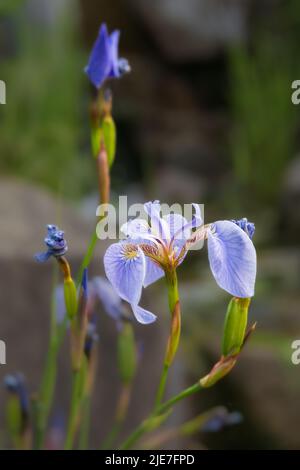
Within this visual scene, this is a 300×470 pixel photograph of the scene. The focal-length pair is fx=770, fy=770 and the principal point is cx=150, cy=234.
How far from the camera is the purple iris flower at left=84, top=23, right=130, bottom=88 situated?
0.73 metres

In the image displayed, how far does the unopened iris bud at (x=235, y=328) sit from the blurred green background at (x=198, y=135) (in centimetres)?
86

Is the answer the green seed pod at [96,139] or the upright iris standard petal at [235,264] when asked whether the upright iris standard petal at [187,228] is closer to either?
the upright iris standard petal at [235,264]

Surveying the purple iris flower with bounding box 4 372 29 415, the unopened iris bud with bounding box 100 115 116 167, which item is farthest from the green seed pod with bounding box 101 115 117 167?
the purple iris flower with bounding box 4 372 29 415

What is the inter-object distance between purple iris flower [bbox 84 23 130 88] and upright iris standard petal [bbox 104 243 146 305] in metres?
0.22

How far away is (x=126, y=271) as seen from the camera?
0.59 m

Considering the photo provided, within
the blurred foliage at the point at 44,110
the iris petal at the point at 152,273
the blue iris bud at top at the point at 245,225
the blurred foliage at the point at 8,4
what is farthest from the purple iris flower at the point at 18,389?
the blurred foliage at the point at 44,110

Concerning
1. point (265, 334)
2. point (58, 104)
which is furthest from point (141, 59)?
point (265, 334)

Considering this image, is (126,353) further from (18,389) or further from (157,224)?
(157,224)

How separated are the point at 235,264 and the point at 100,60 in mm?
279

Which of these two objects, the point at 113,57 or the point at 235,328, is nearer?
the point at 235,328

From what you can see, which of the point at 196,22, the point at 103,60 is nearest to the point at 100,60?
the point at 103,60

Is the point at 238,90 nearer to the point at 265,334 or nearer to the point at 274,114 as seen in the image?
the point at 274,114

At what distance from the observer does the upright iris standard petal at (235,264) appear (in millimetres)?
571

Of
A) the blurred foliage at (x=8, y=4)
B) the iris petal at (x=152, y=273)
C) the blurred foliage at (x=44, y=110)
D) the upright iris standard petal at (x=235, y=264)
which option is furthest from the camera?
the blurred foliage at (x=44, y=110)
